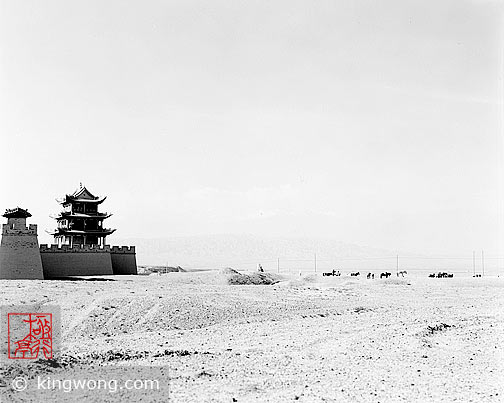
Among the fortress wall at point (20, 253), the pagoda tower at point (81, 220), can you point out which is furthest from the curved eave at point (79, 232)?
the fortress wall at point (20, 253)

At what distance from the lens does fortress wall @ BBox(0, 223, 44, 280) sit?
1313 inches

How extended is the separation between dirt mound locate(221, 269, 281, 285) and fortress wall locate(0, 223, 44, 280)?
11.7 meters

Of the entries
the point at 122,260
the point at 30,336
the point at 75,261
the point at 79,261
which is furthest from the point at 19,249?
the point at 30,336

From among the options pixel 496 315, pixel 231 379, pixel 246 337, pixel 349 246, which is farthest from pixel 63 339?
pixel 349 246

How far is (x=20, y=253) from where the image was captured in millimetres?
33844

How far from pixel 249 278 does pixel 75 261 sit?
1166cm

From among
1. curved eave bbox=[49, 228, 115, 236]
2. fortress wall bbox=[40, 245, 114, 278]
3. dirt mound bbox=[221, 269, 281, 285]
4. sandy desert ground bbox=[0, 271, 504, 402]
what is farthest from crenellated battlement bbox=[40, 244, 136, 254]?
sandy desert ground bbox=[0, 271, 504, 402]

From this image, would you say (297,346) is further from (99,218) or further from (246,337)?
(99,218)

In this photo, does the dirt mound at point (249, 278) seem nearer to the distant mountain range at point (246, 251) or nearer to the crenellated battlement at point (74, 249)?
the crenellated battlement at point (74, 249)

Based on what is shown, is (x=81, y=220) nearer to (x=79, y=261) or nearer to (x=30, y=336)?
(x=79, y=261)

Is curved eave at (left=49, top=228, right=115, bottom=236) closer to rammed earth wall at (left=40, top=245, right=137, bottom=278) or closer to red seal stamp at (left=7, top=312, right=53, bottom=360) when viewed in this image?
rammed earth wall at (left=40, top=245, right=137, bottom=278)

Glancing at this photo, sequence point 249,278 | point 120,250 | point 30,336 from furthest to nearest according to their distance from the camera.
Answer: point 120,250 < point 249,278 < point 30,336

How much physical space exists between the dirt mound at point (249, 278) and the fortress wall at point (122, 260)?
25.8ft

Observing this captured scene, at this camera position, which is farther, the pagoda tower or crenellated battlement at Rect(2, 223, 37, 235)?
the pagoda tower
